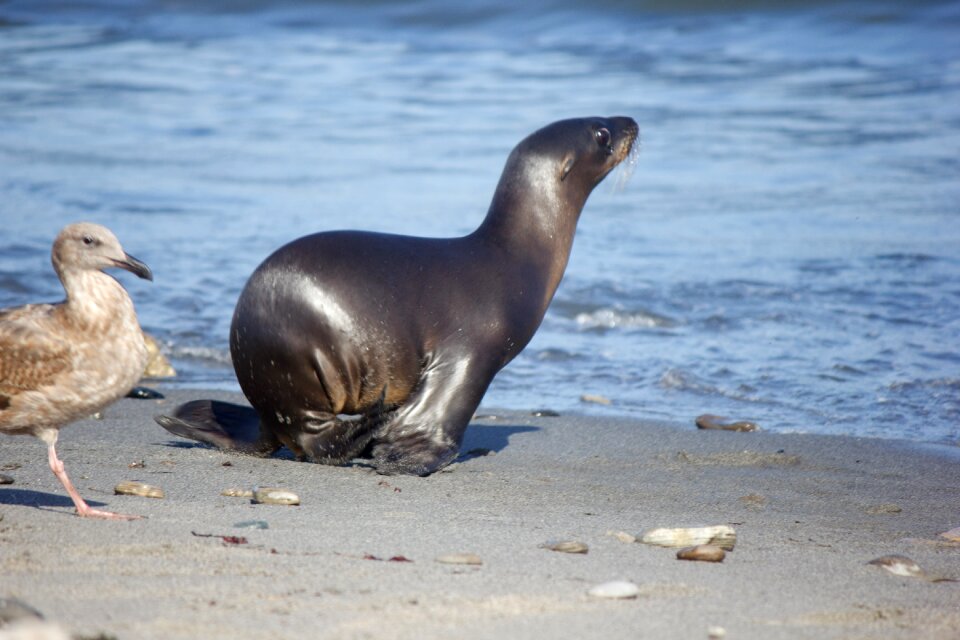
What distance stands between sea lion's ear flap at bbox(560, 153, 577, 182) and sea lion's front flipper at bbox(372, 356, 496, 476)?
1.35m

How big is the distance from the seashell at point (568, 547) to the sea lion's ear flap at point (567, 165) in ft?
9.61

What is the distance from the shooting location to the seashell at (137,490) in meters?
4.54

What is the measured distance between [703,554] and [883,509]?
1.40 m

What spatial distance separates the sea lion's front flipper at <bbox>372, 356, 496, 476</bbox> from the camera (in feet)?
17.5

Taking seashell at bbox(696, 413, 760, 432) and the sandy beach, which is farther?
seashell at bbox(696, 413, 760, 432)

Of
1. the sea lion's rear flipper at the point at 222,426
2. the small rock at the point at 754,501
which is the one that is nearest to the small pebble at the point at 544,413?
the sea lion's rear flipper at the point at 222,426

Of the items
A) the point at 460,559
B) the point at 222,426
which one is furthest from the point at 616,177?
the point at 460,559

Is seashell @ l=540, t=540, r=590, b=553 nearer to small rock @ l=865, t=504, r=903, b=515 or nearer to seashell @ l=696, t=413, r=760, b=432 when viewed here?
small rock @ l=865, t=504, r=903, b=515

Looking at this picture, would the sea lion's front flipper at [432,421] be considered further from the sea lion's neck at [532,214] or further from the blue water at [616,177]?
the blue water at [616,177]

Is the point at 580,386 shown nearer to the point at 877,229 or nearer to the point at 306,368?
the point at 306,368

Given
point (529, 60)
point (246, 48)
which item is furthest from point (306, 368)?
point (246, 48)

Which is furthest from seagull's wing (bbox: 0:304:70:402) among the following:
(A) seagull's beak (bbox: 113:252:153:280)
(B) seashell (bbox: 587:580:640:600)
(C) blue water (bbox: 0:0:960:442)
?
(C) blue water (bbox: 0:0:960:442)

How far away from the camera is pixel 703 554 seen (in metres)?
3.98

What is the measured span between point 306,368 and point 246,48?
2128 centimetres
